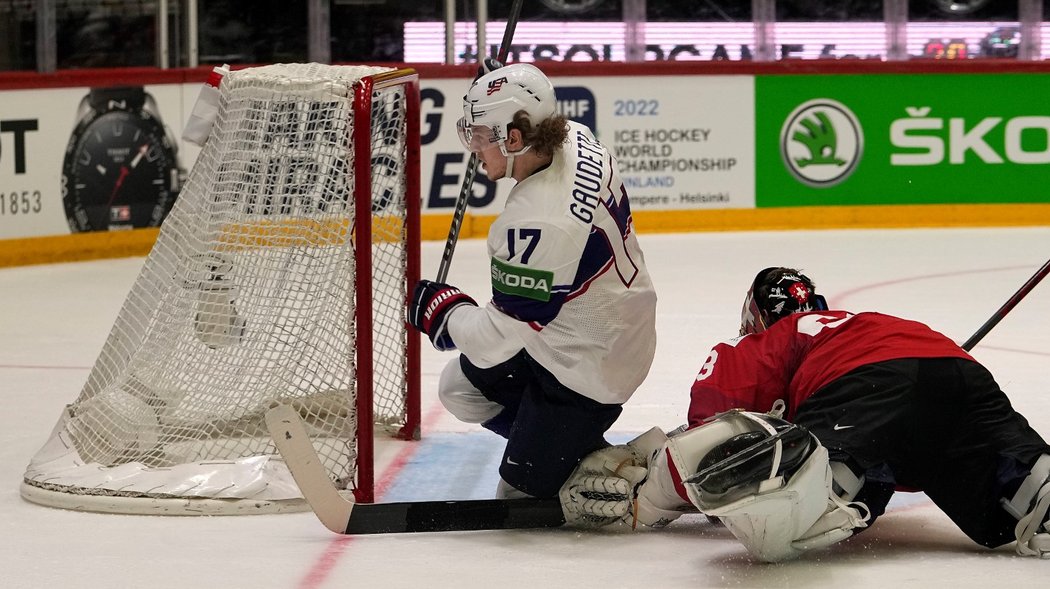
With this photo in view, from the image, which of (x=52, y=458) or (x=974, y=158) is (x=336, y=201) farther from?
(x=974, y=158)

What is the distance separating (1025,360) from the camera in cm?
501

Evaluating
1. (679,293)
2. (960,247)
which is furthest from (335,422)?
(960,247)

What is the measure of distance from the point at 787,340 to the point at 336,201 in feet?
3.79

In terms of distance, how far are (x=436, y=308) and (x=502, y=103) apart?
1.42ft

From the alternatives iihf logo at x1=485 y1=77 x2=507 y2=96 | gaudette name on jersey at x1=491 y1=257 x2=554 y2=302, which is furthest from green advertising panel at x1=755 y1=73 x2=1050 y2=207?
gaudette name on jersey at x1=491 y1=257 x2=554 y2=302

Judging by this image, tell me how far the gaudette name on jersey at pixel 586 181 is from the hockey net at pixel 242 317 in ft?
1.69

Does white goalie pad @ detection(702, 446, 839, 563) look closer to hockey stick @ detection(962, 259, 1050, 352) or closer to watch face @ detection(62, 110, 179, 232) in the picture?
hockey stick @ detection(962, 259, 1050, 352)

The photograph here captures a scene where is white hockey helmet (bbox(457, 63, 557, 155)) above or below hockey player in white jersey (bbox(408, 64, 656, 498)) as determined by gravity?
above

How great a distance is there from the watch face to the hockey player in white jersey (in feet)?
15.5

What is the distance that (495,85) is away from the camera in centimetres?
306

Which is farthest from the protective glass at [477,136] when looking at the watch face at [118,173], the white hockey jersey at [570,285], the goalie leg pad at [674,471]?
the watch face at [118,173]

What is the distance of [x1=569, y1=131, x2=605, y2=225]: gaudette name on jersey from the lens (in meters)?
2.97

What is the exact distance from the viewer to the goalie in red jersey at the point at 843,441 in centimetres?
263

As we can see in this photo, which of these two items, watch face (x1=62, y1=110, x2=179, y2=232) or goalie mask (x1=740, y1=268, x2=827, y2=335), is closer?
goalie mask (x1=740, y1=268, x2=827, y2=335)
